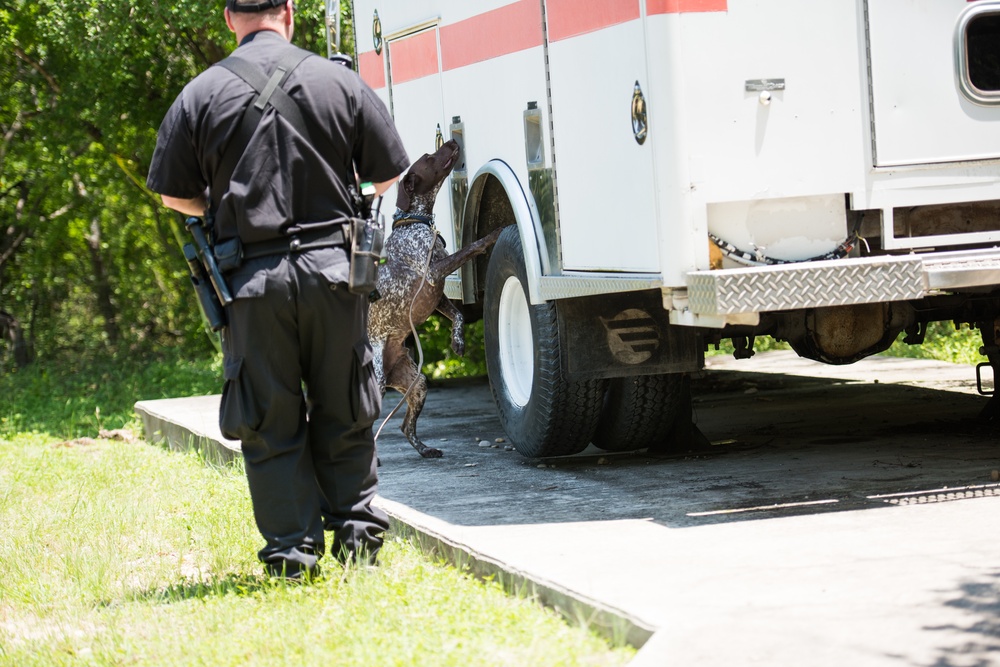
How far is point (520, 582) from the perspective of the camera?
4254 mm

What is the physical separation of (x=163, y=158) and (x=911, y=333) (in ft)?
12.7

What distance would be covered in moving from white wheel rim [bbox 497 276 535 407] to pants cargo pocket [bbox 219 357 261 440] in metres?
2.49

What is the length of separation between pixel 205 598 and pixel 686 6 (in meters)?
2.78

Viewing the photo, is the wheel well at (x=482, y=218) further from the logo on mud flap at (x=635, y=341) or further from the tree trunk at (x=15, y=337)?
the tree trunk at (x=15, y=337)

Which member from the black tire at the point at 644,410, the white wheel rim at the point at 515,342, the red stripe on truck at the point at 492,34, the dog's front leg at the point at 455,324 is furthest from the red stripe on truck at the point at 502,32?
the black tire at the point at 644,410

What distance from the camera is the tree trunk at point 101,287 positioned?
18359mm

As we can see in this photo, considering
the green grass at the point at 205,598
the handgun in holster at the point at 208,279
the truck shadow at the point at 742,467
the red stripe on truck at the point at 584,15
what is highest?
the red stripe on truck at the point at 584,15

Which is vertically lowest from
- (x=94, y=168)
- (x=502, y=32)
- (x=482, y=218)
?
(x=482, y=218)

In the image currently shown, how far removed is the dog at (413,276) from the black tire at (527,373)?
0.88 feet

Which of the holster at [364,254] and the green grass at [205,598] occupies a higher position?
the holster at [364,254]

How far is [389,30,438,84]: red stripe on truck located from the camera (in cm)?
763

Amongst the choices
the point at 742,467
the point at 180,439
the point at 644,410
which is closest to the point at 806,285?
the point at 742,467

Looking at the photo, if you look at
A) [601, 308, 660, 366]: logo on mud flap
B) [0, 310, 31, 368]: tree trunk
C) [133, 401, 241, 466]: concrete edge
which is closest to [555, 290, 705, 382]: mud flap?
[601, 308, 660, 366]: logo on mud flap

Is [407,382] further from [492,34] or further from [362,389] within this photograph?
[362,389]
